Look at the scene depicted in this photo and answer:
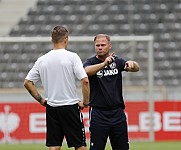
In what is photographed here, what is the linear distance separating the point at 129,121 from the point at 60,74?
10.4 m

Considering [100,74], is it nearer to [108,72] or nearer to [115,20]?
[108,72]

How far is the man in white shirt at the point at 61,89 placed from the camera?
29.2 ft

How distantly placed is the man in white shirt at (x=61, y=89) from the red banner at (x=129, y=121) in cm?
921

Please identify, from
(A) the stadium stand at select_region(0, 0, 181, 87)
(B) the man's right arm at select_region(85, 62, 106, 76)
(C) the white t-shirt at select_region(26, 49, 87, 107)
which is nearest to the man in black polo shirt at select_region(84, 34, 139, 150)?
(B) the man's right arm at select_region(85, 62, 106, 76)

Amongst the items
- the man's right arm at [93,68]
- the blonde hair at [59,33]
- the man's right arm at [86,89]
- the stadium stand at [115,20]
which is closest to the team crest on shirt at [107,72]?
the man's right arm at [93,68]

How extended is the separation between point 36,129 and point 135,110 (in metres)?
2.66

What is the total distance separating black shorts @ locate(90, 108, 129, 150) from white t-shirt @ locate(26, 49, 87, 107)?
2.27ft

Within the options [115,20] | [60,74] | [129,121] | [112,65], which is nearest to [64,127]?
[60,74]

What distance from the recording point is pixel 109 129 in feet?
31.5

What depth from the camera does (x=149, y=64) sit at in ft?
65.5

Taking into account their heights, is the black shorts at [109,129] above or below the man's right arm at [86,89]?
below

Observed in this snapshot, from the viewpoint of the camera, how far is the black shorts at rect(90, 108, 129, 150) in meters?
9.58

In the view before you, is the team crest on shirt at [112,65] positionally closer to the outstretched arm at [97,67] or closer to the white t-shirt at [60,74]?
the outstretched arm at [97,67]

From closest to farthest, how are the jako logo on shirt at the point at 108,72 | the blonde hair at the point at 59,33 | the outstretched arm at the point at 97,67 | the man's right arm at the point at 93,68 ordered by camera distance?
the blonde hair at the point at 59,33 < the outstretched arm at the point at 97,67 < the man's right arm at the point at 93,68 < the jako logo on shirt at the point at 108,72
